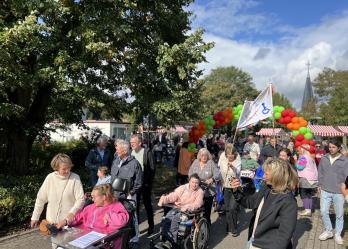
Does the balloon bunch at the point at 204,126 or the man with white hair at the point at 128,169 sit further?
the balloon bunch at the point at 204,126

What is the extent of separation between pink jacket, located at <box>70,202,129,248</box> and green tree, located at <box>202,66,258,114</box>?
150 ft

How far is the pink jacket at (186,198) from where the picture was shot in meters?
6.38

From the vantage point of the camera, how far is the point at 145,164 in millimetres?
7609

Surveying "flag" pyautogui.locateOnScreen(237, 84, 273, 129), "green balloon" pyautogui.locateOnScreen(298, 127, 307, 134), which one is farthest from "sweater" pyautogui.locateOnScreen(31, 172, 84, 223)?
"green balloon" pyautogui.locateOnScreen(298, 127, 307, 134)

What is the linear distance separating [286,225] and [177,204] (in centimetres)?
322

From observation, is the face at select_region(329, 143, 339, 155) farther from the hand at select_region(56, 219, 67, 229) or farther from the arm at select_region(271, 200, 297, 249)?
the hand at select_region(56, 219, 67, 229)

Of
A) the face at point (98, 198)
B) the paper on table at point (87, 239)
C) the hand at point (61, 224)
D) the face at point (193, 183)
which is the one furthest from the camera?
the face at point (193, 183)

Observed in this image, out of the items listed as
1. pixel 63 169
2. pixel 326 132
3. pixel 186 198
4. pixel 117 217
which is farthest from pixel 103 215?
pixel 326 132

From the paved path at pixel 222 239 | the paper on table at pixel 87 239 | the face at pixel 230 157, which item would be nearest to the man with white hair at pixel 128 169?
the paved path at pixel 222 239

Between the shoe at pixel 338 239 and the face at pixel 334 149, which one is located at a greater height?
the face at pixel 334 149

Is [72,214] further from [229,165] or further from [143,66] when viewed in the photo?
[143,66]

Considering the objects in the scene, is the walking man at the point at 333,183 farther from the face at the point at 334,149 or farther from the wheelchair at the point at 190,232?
the wheelchair at the point at 190,232

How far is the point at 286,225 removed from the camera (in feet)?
11.1

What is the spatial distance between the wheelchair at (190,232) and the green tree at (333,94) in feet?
115
